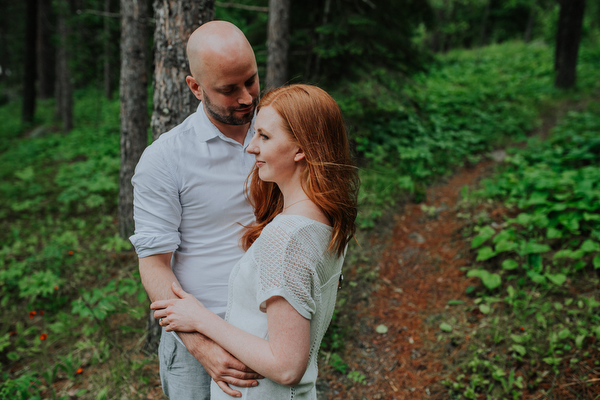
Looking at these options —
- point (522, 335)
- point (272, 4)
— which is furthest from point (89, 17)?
point (522, 335)

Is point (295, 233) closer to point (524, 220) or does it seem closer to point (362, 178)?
point (524, 220)

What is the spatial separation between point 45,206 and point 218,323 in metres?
6.82

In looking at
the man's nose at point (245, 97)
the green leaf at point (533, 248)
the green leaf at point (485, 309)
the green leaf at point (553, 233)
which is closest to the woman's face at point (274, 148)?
the man's nose at point (245, 97)

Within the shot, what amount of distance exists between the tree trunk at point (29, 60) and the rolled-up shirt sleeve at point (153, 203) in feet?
50.3

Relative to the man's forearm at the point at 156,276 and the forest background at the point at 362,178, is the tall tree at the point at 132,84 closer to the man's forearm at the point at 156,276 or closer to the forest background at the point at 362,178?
the forest background at the point at 362,178

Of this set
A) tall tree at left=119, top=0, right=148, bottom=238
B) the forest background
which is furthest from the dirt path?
tall tree at left=119, top=0, right=148, bottom=238

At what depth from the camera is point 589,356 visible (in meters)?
2.62

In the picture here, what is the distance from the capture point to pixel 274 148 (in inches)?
53.2

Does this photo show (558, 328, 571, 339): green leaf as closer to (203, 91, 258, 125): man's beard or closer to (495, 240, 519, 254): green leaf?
(495, 240, 519, 254): green leaf

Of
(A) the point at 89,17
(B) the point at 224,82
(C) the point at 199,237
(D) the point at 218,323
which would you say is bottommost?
(D) the point at 218,323

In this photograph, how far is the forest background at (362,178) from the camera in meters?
2.88

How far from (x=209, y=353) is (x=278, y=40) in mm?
5084

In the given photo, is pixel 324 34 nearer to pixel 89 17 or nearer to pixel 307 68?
pixel 307 68

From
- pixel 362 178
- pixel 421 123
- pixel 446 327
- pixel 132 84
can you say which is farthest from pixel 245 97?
pixel 421 123
